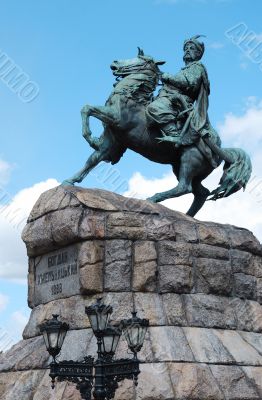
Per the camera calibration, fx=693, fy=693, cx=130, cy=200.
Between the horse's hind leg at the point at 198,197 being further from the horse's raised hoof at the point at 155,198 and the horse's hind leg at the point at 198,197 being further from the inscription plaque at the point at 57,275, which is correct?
the inscription plaque at the point at 57,275

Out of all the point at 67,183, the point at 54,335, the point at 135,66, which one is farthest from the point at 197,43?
the point at 54,335

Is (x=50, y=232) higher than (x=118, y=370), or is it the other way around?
(x=50, y=232)

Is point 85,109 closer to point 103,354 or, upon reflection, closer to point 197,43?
point 197,43

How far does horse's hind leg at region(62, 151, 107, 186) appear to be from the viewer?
10.8m

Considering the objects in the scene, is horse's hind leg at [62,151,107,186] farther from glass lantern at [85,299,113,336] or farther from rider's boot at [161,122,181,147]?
glass lantern at [85,299,113,336]

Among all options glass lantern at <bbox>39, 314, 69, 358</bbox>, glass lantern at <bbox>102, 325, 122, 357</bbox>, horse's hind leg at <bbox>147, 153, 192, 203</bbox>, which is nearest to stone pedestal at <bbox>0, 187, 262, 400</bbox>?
horse's hind leg at <bbox>147, 153, 192, 203</bbox>

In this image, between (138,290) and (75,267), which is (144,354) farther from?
(75,267)

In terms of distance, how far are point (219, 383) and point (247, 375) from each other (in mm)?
512

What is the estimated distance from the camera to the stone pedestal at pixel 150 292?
28.1 feet

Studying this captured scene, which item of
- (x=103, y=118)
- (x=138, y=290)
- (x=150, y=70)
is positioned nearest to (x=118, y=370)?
(x=138, y=290)

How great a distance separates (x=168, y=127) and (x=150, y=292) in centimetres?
300

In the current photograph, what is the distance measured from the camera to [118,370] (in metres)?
6.38

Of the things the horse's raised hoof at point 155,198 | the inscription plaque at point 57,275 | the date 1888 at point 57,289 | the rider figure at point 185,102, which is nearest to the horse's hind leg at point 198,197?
the rider figure at point 185,102

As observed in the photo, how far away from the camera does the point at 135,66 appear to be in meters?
11.7
